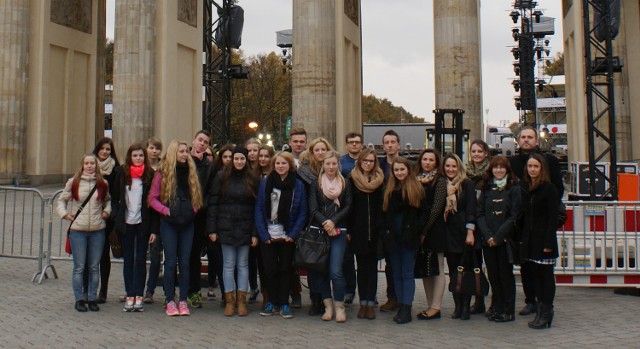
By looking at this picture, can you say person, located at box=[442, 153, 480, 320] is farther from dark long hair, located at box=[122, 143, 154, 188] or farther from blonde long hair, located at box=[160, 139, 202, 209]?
dark long hair, located at box=[122, 143, 154, 188]

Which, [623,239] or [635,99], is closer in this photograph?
[623,239]

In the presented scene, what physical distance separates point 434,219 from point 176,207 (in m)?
2.91

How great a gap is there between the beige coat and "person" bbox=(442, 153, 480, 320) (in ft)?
13.2

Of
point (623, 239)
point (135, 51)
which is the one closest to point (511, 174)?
point (623, 239)

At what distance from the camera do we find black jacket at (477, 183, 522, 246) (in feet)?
23.0

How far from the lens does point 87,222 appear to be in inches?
296

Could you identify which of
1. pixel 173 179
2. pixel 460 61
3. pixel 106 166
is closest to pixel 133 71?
pixel 460 61

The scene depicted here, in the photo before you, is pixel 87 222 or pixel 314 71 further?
pixel 314 71

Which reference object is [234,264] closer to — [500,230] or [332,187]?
[332,187]

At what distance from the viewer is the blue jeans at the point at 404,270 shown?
7059 millimetres

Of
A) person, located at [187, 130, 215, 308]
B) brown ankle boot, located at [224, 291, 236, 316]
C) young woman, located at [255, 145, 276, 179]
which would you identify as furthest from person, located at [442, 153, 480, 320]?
person, located at [187, 130, 215, 308]

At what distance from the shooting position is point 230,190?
23.9 feet

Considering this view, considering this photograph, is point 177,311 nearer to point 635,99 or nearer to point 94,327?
point 94,327

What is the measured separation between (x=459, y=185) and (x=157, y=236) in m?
3.54
